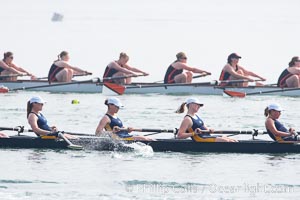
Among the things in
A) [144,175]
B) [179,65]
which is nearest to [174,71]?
[179,65]

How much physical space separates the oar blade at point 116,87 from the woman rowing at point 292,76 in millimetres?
5042

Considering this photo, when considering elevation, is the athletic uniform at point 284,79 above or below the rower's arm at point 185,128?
above

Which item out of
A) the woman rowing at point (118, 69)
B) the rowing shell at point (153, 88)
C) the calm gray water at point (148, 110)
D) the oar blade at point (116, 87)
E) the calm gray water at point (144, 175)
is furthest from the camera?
the woman rowing at point (118, 69)

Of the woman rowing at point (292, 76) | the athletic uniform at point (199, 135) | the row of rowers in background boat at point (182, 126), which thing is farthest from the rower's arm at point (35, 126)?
the woman rowing at point (292, 76)

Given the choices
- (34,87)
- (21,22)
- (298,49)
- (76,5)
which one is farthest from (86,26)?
(34,87)

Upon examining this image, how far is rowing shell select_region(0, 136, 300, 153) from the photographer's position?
996 inches

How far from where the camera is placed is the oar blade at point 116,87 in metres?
39.6

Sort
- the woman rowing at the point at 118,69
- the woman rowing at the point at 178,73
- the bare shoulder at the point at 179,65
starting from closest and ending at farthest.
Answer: the bare shoulder at the point at 179,65
the woman rowing at the point at 178,73
the woman rowing at the point at 118,69

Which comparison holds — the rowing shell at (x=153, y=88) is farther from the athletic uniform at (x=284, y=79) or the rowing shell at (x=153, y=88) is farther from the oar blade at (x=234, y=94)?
the oar blade at (x=234, y=94)

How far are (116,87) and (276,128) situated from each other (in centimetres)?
1482

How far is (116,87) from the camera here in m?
39.8

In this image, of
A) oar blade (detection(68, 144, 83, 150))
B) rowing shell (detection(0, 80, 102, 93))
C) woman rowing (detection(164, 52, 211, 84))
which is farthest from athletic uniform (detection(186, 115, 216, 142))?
rowing shell (detection(0, 80, 102, 93))

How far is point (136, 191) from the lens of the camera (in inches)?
834

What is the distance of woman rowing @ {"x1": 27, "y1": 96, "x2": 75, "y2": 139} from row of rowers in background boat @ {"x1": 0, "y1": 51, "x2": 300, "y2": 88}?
14.6 meters
